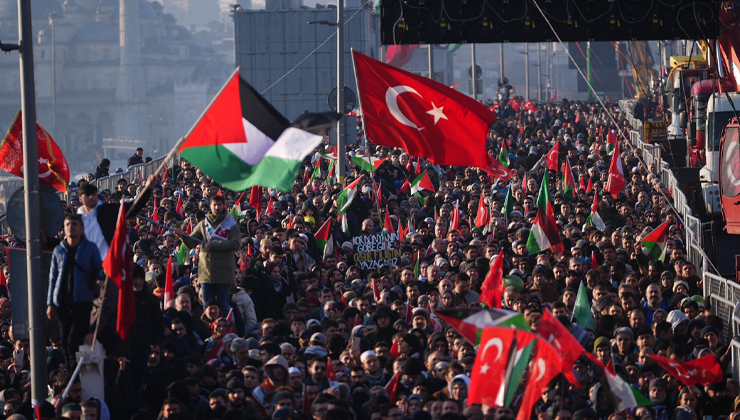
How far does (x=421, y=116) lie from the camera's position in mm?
12781

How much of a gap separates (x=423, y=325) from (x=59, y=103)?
106 metres

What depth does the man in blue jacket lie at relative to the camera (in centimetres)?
862

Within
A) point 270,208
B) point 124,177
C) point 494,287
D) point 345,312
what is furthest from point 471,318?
point 124,177

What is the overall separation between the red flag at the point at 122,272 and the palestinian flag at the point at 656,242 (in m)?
8.47

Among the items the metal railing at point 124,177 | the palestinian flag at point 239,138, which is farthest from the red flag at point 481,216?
the palestinian flag at point 239,138

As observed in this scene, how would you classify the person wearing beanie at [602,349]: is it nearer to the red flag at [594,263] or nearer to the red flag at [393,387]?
the red flag at [393,387]

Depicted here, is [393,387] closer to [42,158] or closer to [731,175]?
[42,158]

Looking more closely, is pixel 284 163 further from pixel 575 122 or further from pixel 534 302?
pixel 575 122

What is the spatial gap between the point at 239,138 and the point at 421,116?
4.19m

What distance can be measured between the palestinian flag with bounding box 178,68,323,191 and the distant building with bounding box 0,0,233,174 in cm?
10415

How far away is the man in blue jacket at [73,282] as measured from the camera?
862cm

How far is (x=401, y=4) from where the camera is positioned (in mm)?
19141

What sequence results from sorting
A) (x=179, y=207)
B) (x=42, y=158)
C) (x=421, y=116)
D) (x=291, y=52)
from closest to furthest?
(x=421, y=116)
(x=42, y=158)
(x=179, y=207)
(x=291, y=52)

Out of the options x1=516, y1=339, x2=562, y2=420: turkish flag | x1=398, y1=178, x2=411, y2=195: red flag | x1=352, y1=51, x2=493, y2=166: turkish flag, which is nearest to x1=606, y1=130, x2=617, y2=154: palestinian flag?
x1=398, y1=178, x2=411, y2=195: red flag
